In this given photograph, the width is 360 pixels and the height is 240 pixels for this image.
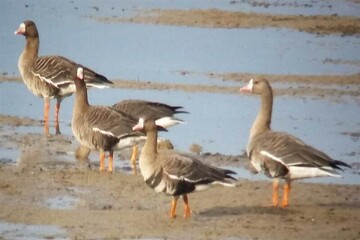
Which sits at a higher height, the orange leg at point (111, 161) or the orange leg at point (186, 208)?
the orange leg at point (186, 208)

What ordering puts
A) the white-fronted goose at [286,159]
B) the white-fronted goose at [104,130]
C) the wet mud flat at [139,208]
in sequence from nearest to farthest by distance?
the wet mud flat at [139,208]
the white-fronted goose at [286,159]
the white-fronted goose at [104,130]

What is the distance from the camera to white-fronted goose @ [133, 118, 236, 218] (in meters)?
14.9

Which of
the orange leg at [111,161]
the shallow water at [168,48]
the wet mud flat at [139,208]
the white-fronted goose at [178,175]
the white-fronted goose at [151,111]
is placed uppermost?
the white-fronted goose at [178,175]

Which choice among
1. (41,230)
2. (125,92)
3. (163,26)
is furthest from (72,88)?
(163,26)

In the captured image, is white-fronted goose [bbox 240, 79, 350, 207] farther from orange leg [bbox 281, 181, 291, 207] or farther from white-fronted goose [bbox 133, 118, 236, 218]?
white-fronted goose [bbox 133, 118, 236, 218]

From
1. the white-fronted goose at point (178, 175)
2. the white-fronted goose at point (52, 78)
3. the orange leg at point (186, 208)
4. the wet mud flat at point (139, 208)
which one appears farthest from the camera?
the white-fronted goose at point (52, 78)

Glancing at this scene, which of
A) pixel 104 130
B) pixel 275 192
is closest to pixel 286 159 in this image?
pixel 275 192

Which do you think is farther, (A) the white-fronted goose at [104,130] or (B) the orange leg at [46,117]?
(B) the orange leg at [46,117]

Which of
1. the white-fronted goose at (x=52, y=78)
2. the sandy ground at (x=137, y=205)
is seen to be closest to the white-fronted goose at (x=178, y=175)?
the sandy ground at (x=137, y=205)

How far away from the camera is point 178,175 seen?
49.0 feet

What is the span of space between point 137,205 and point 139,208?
161 mm

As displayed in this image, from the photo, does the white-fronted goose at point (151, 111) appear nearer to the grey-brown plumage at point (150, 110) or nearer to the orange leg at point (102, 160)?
the grey-brown plumage at point (150, 110)

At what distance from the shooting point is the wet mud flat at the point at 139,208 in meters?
14.3

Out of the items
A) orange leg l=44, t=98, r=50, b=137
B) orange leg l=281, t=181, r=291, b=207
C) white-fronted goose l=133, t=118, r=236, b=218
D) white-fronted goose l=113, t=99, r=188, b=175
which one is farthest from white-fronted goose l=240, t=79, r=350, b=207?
orange leg l=44, t=98, r=50, b=137
